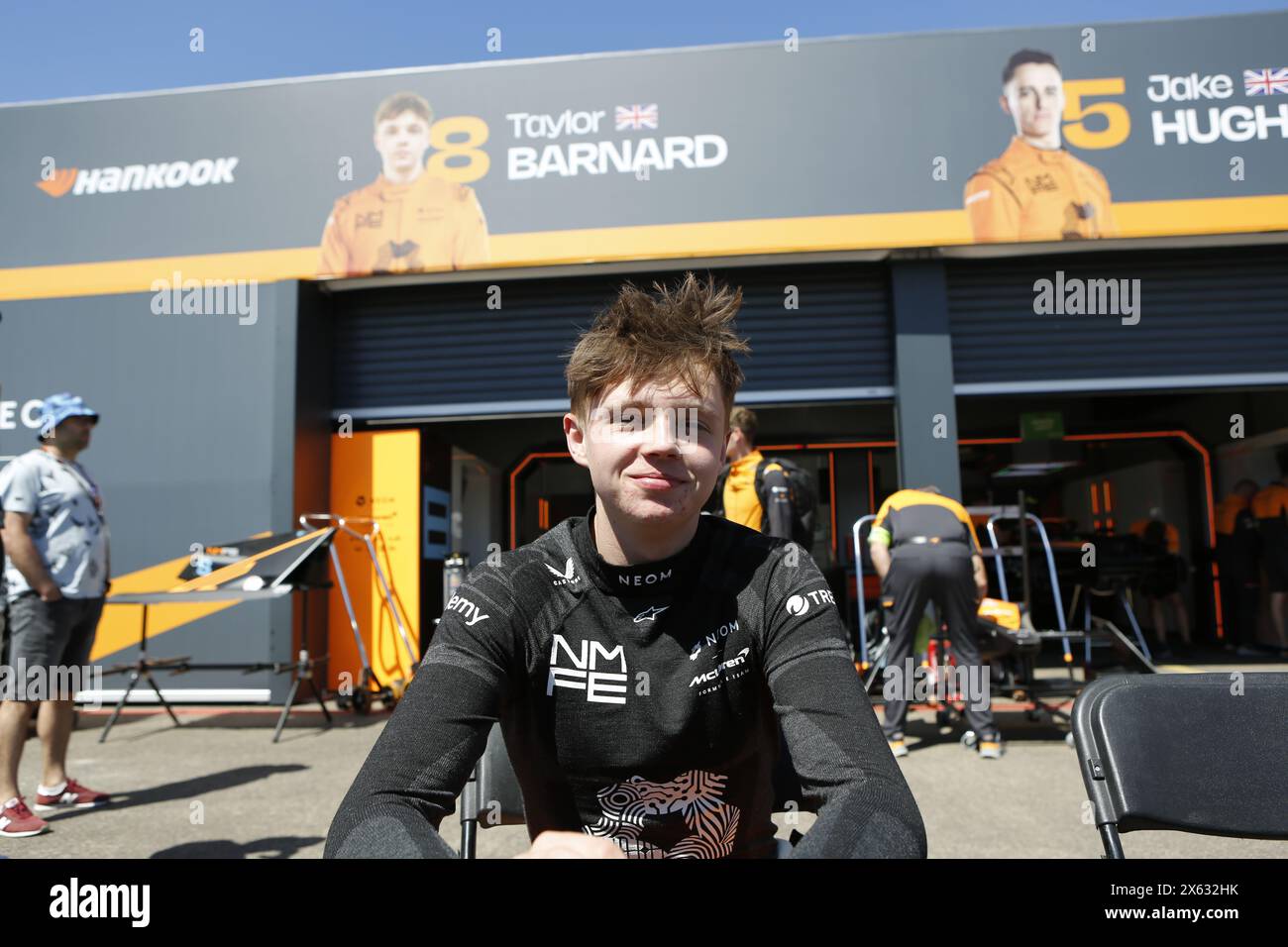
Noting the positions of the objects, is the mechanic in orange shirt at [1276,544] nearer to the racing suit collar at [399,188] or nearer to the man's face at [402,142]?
the racing suit collar at [399,188]

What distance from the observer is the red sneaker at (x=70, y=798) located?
367cm

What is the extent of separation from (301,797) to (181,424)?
4.21 meters

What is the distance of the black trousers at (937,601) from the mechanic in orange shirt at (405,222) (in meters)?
4.35

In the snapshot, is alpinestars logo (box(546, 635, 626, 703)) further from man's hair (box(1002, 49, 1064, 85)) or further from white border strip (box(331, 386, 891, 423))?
man's hair (box(1002, 49, 1064, 85))

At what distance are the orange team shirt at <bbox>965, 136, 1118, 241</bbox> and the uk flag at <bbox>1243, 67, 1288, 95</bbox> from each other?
1.48 meters

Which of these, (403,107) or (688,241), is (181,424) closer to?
(403,107)

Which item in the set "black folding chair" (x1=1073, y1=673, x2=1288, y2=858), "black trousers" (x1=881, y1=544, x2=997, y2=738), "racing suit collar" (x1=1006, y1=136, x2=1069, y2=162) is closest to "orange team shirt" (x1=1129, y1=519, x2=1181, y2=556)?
"racing suit collar" (x1=1006, y1=136, x2=1069, y2=162)

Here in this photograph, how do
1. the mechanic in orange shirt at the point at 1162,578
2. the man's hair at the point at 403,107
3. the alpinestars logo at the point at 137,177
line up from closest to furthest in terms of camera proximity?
1. the man's hair at the point at 403,107
2. the alpinestars logo at the point at 137,177
3. the mechanic in orange shirt at the point at 1162,578

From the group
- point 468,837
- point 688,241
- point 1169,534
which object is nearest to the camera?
point 468,837

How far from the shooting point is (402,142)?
671cm

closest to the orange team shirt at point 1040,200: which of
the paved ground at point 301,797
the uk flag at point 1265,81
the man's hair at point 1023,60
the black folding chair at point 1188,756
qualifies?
the man's hair at point 1023,60

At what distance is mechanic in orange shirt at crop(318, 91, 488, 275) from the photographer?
6.61m

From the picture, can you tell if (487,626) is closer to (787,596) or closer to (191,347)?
(787,596)

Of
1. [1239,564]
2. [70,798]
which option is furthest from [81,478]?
[1239,564]
